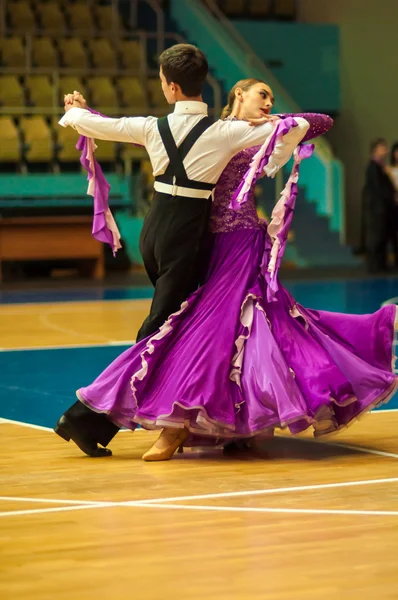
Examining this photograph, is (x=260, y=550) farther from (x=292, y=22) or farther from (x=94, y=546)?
(x=292, y=22)

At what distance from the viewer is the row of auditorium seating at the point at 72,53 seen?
15172mm

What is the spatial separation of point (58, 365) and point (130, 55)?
9628 millimetres

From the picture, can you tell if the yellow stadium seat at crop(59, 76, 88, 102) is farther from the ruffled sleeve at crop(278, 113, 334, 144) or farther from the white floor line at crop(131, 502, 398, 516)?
the white floor line at crop(131, 502, 398, 516)

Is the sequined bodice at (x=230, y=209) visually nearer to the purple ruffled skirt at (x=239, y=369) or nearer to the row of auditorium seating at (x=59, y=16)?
the purple ruffled skirt at (x=239, y=369)

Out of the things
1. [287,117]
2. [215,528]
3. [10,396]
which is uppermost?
[287,117]

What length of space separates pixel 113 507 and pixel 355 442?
1.44m

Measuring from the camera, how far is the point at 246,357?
4465mm

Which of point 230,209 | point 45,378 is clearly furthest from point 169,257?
point 45,378

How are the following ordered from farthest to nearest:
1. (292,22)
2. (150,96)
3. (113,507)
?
(292,22) < (150,96) < (113,507)

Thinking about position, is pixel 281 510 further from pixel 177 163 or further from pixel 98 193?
pixel 98 193

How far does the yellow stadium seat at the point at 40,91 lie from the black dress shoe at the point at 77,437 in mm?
10686

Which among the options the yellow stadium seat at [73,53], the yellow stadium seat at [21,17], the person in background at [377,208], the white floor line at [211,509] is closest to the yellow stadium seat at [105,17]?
the yellow stadium seat at [73,53]

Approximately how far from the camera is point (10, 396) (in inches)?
238

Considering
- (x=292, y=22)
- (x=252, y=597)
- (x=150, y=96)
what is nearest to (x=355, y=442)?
(x=252, y=597)
